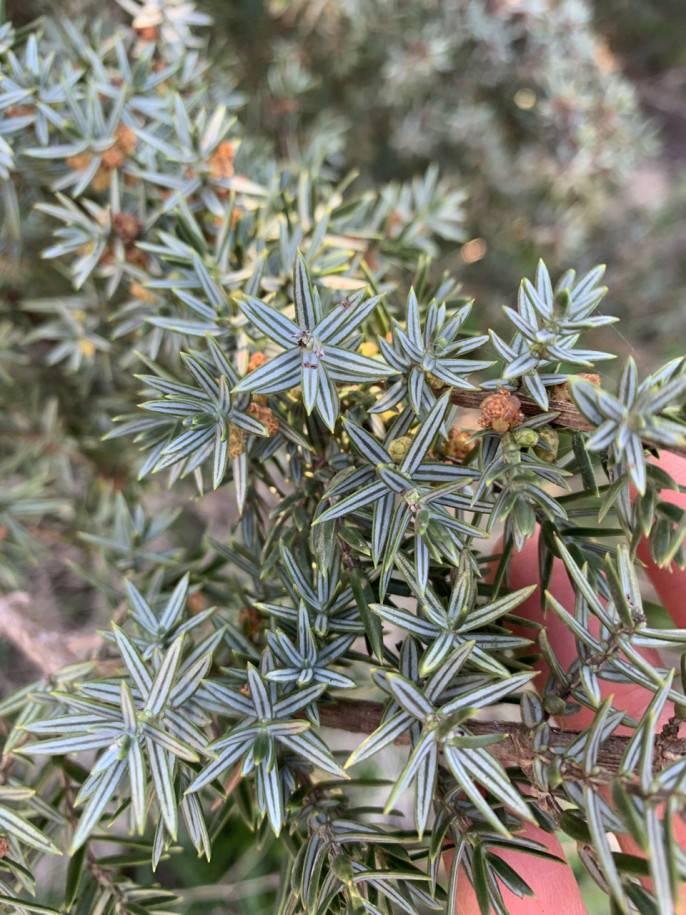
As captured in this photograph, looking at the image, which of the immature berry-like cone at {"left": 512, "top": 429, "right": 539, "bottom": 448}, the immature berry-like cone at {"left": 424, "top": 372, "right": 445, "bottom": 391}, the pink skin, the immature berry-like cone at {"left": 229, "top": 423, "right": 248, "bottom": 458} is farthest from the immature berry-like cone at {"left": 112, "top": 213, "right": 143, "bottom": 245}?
the pink skin

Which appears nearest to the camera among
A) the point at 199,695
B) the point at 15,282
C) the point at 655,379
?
the point at 655,379

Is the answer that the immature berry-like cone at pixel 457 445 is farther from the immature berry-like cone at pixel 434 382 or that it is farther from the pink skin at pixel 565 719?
the pink skin at pixel 565 719

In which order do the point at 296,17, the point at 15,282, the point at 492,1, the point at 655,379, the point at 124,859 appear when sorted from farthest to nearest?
the point at 296,17 → the point at 492,1 → the point at 15,282 → the point at 124,859 → the point at 655,379

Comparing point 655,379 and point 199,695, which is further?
point 199,695

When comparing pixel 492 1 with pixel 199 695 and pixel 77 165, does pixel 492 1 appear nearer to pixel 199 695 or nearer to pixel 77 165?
pixel 77 165

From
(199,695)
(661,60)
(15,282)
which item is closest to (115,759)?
(199,695)

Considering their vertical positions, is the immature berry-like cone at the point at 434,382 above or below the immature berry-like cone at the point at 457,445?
above

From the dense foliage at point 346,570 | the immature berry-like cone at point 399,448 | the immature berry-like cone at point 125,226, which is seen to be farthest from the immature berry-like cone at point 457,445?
the immature berry-like cone at point 125,226
